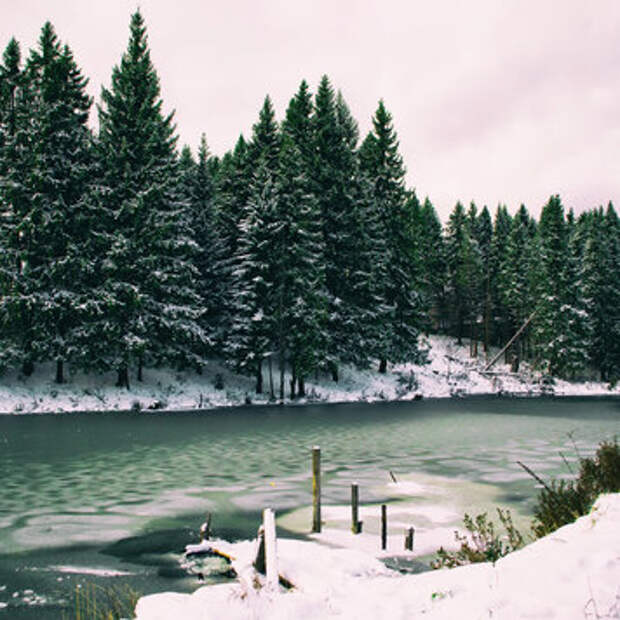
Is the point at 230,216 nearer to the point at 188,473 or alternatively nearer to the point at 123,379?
the point at 123,379

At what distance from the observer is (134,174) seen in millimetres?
36312

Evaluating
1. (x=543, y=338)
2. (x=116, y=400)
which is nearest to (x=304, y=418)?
(x=116, y=400)

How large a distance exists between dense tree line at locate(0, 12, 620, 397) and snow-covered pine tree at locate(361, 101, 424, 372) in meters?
0.14

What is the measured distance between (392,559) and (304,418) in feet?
71.0

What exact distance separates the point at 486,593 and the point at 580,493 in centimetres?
409

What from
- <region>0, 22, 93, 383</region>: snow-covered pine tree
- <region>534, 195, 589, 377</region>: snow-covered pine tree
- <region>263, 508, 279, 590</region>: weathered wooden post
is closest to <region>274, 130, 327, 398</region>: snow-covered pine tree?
<region>0, 22, 93, 383</region>: snow-covered pine tree

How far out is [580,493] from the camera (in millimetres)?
8172

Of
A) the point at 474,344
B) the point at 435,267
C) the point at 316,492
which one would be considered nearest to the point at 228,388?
the point at 316,492

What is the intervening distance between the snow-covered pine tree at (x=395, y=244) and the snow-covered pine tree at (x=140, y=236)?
18307 millimetres

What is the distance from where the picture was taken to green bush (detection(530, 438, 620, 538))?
7.72 m

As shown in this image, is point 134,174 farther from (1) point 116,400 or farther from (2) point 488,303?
(2) point 488,303

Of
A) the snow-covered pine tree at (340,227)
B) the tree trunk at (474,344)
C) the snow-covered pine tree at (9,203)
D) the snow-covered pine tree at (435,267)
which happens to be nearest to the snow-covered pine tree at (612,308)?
the tree trunk at (474,344)

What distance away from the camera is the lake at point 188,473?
369 inches

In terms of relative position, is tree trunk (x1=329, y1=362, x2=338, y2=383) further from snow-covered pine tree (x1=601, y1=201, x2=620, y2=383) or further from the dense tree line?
snow-covered pine tree (x1=601, y1=201, x2=620, y2=383)
